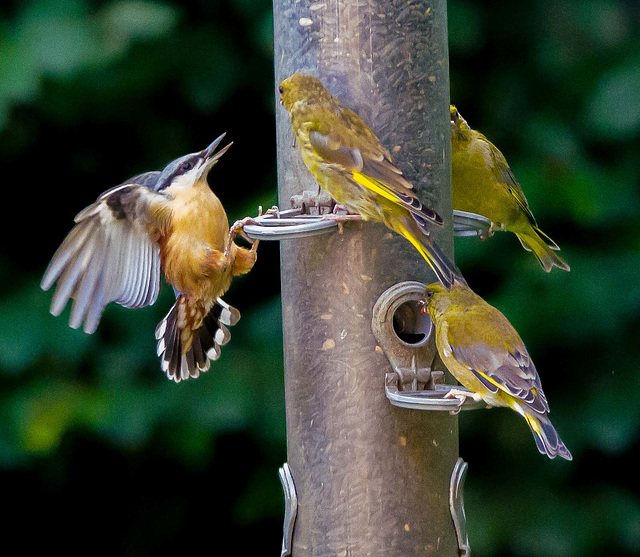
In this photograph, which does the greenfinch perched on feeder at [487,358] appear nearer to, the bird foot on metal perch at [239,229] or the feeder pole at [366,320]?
the feeder pole at [366,320]

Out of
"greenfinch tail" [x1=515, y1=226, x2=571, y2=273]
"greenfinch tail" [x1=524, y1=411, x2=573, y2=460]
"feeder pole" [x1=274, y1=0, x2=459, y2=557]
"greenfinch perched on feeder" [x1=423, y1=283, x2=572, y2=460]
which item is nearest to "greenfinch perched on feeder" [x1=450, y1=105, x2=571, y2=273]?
"greenfinch tail" [x1=515, y1=226, x2=571, y2=273]

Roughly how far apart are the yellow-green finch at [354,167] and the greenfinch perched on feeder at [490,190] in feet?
2.36

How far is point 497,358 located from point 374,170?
21.1 inches

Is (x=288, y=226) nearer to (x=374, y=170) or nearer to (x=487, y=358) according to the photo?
(x=374, y=170)

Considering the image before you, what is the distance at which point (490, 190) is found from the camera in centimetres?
338

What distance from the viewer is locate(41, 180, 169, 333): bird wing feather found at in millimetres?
2857

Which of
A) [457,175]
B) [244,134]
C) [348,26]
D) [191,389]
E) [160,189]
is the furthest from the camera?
[244,134]

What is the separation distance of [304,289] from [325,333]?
0.44 ft

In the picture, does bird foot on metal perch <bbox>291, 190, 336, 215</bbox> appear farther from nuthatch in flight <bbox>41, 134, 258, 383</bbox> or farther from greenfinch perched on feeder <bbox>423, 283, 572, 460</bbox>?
greenfinch perched on feeder <bbox>423, 283, 572, 460</bbox>

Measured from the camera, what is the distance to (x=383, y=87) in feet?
9.26

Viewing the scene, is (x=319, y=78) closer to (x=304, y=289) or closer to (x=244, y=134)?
(x=304, y=289)

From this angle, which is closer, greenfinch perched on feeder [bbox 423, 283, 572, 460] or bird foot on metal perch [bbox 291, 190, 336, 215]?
greenfinch perched on feeder [bbox 423, 283, 572, 460]

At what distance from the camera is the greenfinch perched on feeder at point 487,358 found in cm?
249

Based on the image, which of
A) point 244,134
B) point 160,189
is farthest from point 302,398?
point 244,134
